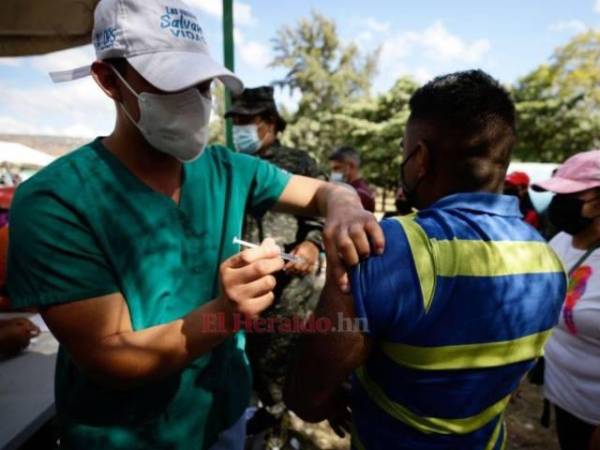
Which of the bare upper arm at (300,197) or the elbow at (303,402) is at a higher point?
the bare upper arm at (300,197)

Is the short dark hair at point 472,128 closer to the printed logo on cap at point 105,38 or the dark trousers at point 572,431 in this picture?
the printed logo on cap at point 105,38

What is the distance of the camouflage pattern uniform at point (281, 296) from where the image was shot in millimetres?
3017

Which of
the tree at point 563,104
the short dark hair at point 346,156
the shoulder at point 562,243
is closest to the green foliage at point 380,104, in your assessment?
the tree at point 563,104

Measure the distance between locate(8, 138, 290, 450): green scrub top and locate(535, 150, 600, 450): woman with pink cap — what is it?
1757mm

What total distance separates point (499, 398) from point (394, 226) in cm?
68

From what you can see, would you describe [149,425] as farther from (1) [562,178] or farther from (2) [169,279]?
(1) [562,178]

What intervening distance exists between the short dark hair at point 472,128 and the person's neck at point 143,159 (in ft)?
2.66

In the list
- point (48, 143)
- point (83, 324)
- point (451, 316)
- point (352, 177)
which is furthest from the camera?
point (48, 143)

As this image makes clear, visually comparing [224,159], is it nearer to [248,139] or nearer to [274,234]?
[274,234]

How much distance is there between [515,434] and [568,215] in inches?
95.7

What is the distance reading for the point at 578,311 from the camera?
201 cm

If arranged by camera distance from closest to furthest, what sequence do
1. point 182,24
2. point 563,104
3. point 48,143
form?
point 182,24 < point 563,104 < point 48,143

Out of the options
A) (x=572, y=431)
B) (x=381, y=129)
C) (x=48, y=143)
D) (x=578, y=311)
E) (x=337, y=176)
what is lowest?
(x=48, y=143)

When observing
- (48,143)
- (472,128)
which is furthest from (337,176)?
(48,143)
